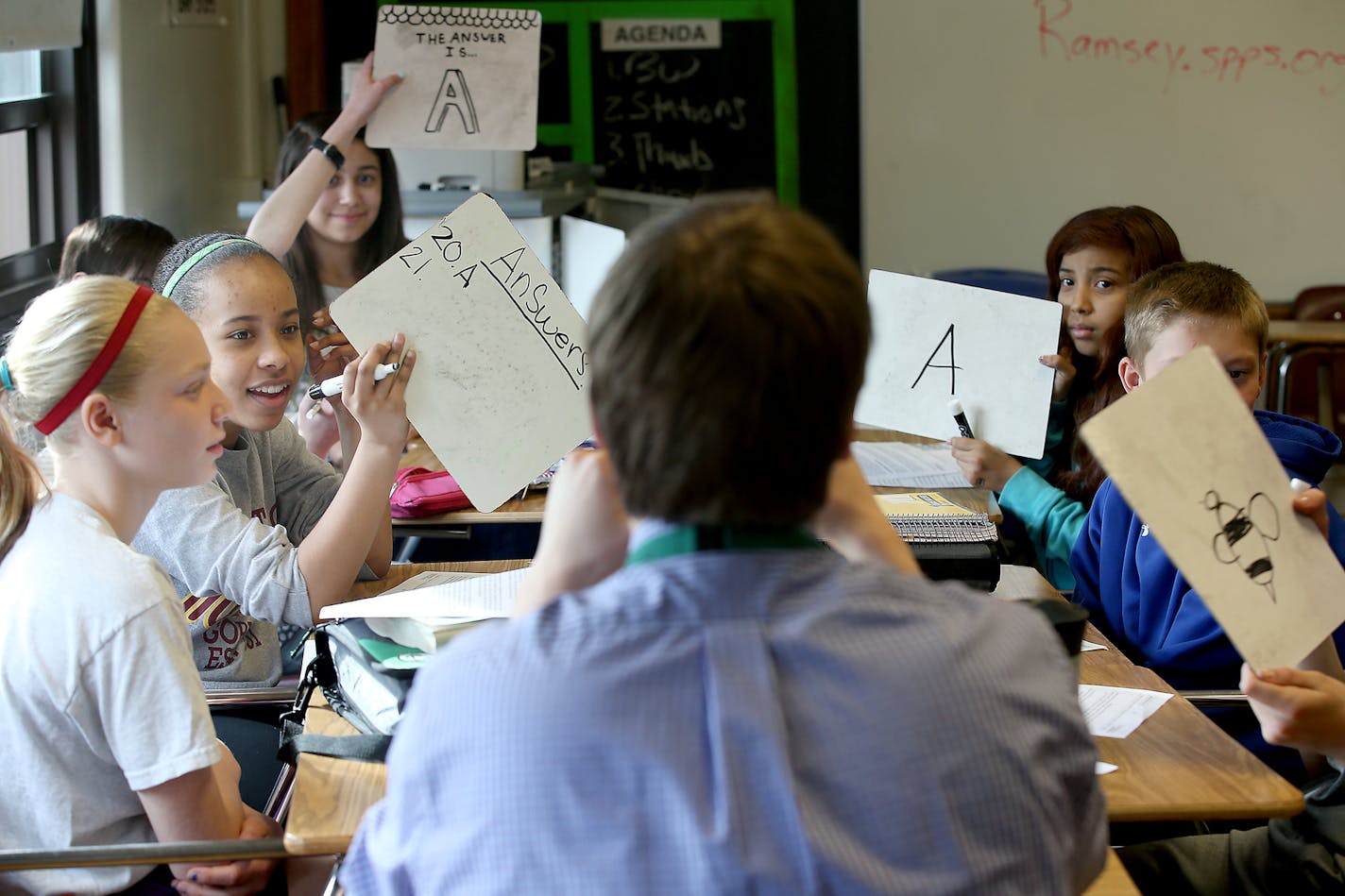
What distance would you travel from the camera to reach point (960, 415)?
2324mm

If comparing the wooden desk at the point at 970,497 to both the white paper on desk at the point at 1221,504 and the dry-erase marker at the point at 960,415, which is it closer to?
the dry-erase marker at the point at 960,415

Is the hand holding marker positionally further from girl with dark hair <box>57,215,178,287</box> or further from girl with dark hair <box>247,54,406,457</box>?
girl with dark hair <box>247,54,406,457</box>

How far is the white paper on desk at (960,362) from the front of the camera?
7.57 feet

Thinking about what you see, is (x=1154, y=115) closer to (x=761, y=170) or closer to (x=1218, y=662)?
(x=761, y=170)

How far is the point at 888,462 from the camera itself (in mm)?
2635

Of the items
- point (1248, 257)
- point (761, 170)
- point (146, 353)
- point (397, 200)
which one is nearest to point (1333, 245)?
point (1248, 257)

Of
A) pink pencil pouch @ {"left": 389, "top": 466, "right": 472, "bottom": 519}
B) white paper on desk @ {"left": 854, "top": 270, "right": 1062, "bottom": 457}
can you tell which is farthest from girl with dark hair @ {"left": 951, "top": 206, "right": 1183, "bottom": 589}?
pink pencil pouch @ {"left": 389, "top": 466, "right": 472, "bottom": 519}

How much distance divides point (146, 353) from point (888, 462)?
61.6 inches

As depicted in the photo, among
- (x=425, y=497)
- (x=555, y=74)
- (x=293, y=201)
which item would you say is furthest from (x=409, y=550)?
(x=555, y=74)

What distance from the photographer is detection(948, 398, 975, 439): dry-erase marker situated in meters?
2.32

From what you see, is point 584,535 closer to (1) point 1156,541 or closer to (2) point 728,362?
(2) point 728,362

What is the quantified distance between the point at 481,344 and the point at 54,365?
1.85ft

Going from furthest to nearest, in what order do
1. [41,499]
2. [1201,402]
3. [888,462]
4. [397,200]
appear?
[397,200] < [888,462] < [41,499] < [1201,402]

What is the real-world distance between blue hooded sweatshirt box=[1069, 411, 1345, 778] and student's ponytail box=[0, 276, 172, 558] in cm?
131
